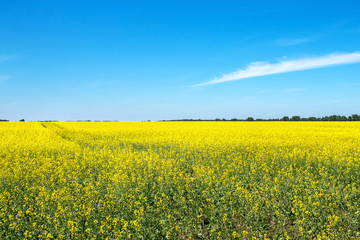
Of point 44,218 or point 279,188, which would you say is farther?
point 279,188

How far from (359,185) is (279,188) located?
3276mm

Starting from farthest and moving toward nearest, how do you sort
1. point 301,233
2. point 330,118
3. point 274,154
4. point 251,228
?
point 330,118 → point 274,154 → point 251,228 → point 301,233

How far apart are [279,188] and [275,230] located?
2.48 meters

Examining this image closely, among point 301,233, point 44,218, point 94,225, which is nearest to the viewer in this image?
point 301,233

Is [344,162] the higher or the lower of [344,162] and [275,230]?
the higher

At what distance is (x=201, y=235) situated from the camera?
620 cm

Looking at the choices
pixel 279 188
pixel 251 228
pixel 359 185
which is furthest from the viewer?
pixel 359 185

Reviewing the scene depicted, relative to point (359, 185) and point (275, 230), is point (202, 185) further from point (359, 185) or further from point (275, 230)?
point (359, 185)

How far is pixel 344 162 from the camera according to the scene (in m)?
11.8

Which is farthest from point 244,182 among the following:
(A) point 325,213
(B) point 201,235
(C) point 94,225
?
(C) point 94,225

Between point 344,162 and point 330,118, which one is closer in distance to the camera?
point 344,162

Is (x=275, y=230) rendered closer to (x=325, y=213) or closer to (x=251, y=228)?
(x=251, y=228)

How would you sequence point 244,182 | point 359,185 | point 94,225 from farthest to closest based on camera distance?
point 244,182 < point 359,185 < point 94,225

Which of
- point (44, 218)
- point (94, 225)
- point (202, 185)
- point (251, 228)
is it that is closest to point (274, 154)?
point (202, 185)
